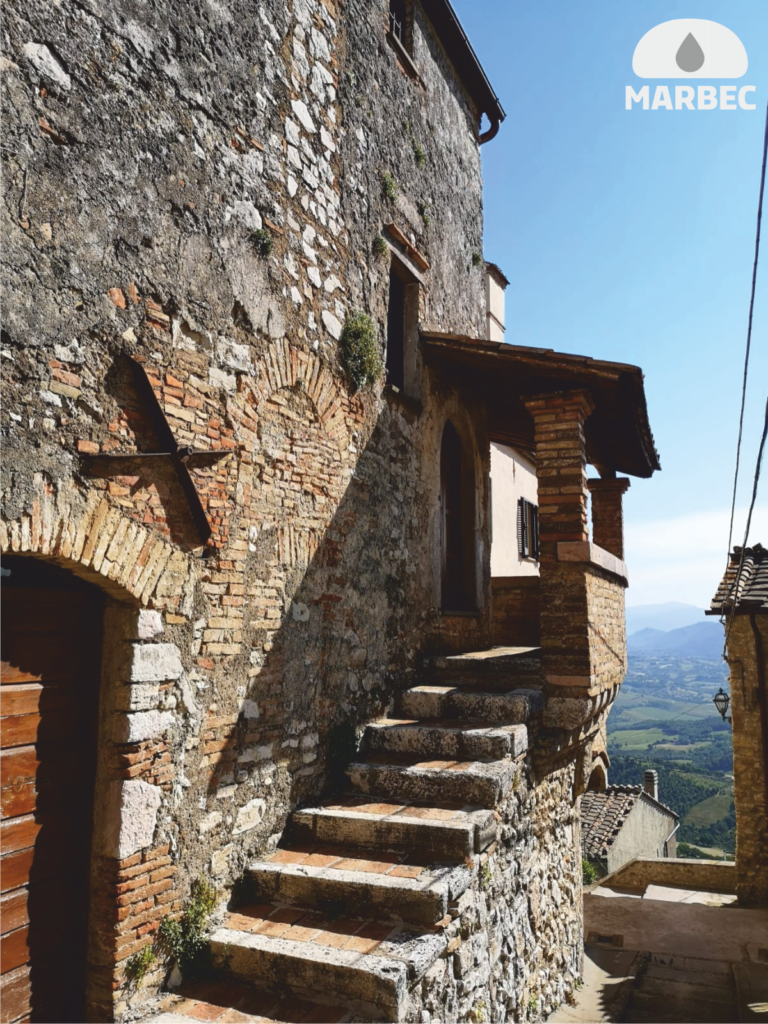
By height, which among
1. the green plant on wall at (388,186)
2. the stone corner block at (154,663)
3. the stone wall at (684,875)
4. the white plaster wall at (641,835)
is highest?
the green plant on wall at (388,186)

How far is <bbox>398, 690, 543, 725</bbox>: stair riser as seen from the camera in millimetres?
5457

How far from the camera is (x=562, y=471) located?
5.96 metres

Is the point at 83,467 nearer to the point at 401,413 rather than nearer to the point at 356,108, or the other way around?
the point at 401,413

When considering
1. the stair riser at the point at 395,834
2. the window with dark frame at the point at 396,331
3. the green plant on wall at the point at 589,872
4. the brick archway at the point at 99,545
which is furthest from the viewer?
the green plant on wall at the point at 589,872

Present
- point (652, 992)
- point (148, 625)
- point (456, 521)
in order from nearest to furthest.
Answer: point (148, 625) < point (652, 992) < point (456, 521)

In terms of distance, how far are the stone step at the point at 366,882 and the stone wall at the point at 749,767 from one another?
9220 millimetres

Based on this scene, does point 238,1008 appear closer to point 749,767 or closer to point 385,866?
point 385,866

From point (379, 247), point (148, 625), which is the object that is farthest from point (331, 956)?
point (379, 247)

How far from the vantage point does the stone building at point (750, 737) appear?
11445mm

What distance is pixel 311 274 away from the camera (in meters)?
5.23

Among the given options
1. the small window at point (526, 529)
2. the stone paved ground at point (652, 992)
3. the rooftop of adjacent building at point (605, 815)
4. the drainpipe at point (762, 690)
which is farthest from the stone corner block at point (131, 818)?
the rooftop of adjacent building at point (605, 815)

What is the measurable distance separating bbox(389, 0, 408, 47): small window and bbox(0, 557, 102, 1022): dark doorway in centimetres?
713

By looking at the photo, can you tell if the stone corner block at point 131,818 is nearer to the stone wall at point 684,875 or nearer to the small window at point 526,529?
the small window at point 526,529

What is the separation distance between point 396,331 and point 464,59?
440 centimetres
